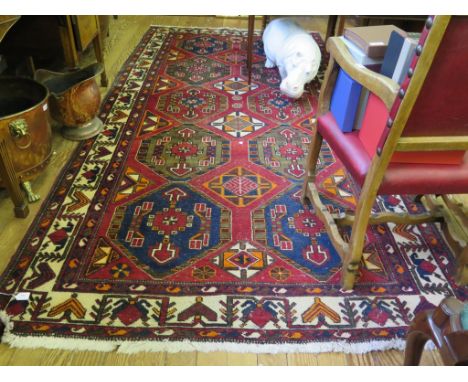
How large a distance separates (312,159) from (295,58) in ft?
3.76

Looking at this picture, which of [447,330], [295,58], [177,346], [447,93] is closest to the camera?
[447,330]

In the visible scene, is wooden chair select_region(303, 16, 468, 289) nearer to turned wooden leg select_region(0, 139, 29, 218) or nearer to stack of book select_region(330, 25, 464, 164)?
stack of book select_region(330, 25, 464, 164)

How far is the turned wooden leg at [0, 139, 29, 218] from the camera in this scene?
156 cm

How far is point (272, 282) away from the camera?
1472 millimetres

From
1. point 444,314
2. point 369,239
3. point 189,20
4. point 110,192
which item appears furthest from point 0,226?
point 189,20

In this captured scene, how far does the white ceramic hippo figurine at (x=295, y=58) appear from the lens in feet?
8.44

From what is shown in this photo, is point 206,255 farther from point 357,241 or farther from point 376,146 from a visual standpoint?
point 376,146

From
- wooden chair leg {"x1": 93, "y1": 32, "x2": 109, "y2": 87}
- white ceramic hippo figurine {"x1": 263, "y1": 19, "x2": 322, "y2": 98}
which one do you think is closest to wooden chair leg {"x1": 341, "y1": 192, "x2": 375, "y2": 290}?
white ceramic hippo figurine {"x1": 263, "y1": 19, "x2": 322, "y2": 98}

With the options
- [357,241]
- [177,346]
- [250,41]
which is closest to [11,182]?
[177,346]

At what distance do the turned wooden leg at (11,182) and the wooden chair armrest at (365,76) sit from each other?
1.29m

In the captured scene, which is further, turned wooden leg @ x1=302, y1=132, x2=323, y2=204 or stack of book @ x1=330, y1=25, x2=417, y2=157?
turned wooden leg @ x1=302, y1=132, x2=323, y2=204

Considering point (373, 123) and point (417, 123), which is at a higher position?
point (417, 123)

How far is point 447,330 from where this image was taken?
2.52ft

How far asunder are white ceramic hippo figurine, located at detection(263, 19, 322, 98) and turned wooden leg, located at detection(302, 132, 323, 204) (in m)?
→ 1.01
